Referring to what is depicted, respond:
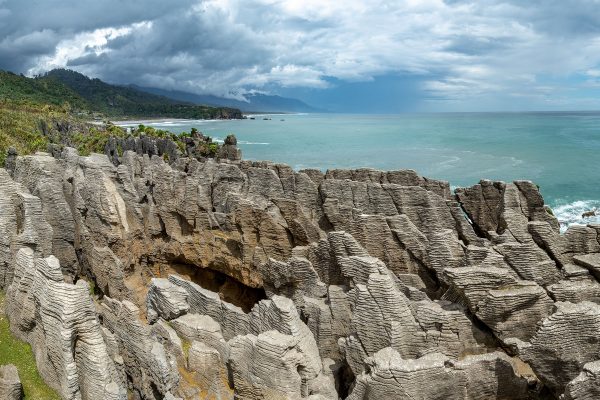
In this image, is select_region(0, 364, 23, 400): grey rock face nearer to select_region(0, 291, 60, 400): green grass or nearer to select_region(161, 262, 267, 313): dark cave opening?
select_region(0, 291, 60, 400): green grass

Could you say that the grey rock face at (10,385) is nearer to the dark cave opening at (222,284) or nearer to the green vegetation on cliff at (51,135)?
the dark cave opening at (222,284)

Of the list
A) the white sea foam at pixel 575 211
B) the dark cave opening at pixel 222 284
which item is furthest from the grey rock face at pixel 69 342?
the white sea foam at pixel 575 211

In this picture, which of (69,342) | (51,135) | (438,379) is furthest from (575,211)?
(51,135)

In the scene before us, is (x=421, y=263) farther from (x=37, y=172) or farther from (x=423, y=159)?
(x=423, y=159)

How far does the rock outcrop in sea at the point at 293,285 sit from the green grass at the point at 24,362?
0.73 feet

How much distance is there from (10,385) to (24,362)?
1707 millimetres

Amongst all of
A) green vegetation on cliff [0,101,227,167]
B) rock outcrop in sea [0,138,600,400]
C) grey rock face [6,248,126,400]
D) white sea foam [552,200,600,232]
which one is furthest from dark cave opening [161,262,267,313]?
white sea foam [552,200,600,232]

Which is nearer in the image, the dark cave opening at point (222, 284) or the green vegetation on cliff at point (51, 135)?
the dark cave opening at point (222, 284)

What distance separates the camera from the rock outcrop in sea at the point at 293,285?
1080 cm

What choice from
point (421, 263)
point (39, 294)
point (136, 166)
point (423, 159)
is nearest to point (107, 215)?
point (136, 166)

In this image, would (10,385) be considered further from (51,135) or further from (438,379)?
(51,135)

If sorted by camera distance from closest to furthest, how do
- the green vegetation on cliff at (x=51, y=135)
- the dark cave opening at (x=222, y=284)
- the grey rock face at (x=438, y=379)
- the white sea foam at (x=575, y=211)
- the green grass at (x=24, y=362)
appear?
the grey rock face at (x=438, y=379), the green grass at (x=24, y=362), the dark cave opening at (x=222, y=284), the white sea foam at (x=575, y=211), the green vegetation on cliff at (x=51, y=135)

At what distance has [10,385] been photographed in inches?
393

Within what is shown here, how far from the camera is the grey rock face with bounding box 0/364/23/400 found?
990 centimetres
